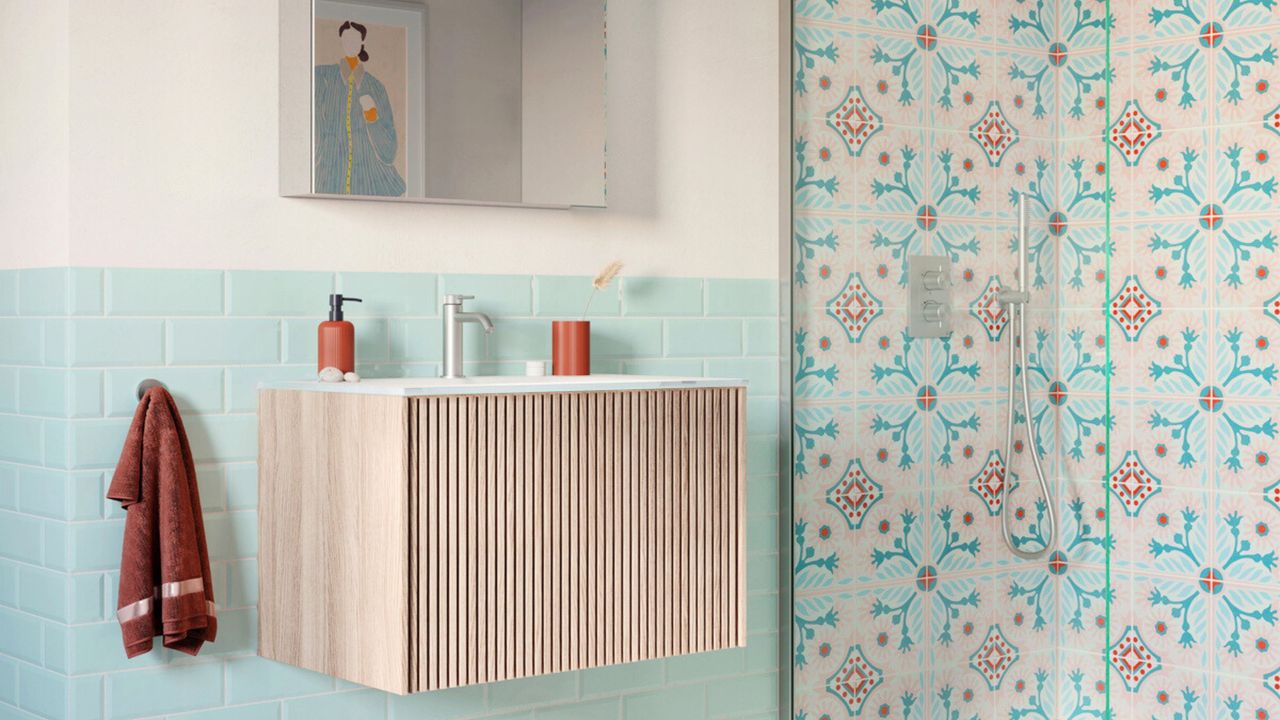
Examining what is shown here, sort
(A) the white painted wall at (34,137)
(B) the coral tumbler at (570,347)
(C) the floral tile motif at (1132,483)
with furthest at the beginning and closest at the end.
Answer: (C) the floral tile motif at (1132,483) → (B) the coral tumbler at (570,347) → (A) the white painted wall at (34,137)

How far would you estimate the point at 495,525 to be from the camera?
6.03 ft

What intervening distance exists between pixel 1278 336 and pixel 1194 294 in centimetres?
16

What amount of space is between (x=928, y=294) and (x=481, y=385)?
0.90m

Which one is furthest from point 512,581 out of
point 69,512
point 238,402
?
point 69,512

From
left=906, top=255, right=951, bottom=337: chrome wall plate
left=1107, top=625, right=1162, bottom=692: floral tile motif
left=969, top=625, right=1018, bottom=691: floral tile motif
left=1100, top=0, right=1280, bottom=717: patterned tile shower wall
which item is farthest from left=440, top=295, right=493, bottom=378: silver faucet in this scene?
left=1107, top=625, right=1162, bottom=692: floral tile motif

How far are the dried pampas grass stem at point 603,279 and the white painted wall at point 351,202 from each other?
5cm

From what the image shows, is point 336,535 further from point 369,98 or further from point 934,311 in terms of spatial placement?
point 934,311

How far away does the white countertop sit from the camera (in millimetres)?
1769

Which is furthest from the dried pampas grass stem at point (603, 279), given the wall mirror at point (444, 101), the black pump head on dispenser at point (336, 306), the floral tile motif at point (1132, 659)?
the floral tile motif at point (1132, 659)

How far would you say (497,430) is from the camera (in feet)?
6.02

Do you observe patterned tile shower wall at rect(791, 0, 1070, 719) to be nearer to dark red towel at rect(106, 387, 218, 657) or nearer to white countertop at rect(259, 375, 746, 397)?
white countertop at rect(259, 375, 746, 397)

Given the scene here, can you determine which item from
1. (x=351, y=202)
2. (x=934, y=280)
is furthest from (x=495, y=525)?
(x=934, y=280)

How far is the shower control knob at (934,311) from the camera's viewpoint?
90.3 inches

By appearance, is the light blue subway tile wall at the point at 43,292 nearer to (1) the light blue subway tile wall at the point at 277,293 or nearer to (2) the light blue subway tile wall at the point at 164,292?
(2) the light blue subway tile wall at the point at 164,292
